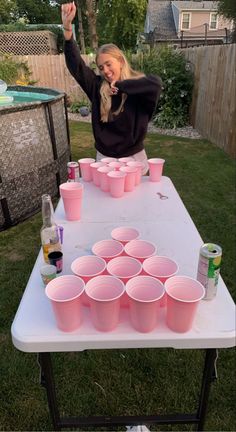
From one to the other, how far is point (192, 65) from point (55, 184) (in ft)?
20.2

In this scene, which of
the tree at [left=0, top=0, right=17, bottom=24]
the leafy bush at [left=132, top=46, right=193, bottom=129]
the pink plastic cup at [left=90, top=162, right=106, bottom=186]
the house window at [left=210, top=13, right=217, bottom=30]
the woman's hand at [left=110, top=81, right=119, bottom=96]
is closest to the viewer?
the pink plastic cup at [left=90, top=162, right=106, bottom=186]

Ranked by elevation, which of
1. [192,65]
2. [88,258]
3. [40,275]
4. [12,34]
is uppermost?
[12,34]

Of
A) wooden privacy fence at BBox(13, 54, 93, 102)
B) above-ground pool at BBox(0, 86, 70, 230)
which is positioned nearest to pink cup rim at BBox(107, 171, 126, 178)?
above-ground pool at BBox(0, 86, 70, 230)

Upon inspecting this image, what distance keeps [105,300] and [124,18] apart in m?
26.4

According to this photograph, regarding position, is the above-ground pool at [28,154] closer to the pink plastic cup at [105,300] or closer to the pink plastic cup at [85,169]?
the pink plastic cup at [85,169]

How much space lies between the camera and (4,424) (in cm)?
200

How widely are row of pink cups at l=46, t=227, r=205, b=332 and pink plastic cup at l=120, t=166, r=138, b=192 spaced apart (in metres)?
0.95

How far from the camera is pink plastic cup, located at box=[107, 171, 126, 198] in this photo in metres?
2.26

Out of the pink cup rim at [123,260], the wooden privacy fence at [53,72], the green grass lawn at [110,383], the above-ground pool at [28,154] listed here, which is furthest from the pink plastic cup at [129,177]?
the wooden privacy fence at [53,72]

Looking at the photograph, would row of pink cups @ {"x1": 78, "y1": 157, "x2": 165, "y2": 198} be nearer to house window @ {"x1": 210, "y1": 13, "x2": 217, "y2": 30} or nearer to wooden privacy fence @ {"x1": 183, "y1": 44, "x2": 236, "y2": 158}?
wooden privacy fence @ {"x1": 183, "y1": 44, "x2": 236, "y2": 158}

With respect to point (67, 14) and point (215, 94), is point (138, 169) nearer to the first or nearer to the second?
point (67, 14)

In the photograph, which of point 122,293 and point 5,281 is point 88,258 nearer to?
point 122,293

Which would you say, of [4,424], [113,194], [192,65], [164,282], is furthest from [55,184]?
[192,65]

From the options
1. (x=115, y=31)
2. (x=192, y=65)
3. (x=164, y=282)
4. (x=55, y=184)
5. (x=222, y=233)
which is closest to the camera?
(x=164, y=282)
